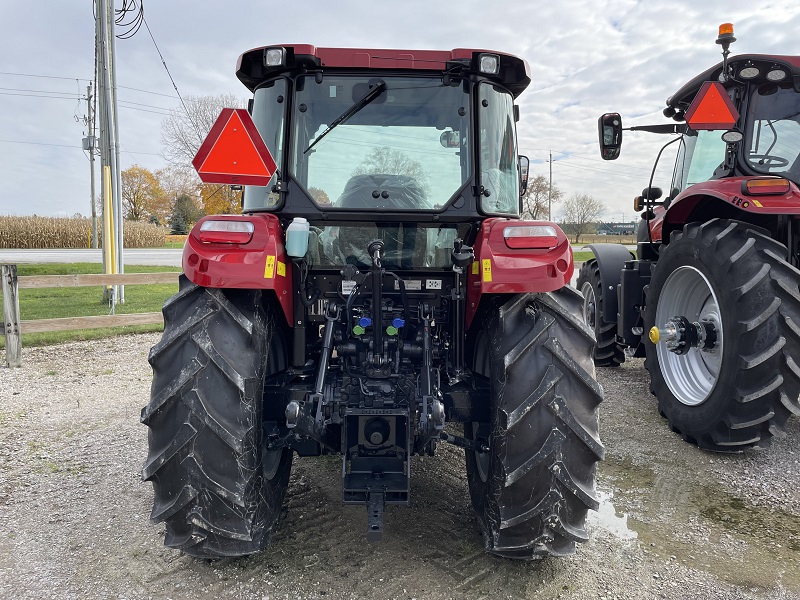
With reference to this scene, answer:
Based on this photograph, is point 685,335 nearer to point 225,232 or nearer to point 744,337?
point 744,337

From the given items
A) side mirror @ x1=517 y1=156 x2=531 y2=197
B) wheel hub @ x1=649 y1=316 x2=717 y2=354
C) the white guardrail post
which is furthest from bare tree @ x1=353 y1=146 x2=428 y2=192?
the white guardrail post

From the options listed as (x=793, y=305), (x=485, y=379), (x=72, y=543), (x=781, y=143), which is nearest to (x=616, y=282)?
(x=781, y=143)

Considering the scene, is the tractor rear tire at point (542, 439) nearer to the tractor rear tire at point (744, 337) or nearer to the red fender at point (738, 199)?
the tractor rear tire at point (744, 337)

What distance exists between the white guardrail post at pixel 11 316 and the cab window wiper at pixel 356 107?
5.25 m

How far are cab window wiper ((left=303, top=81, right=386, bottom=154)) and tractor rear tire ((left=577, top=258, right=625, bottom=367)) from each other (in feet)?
12.7

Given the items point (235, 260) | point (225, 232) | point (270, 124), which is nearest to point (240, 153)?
point (270, 124)

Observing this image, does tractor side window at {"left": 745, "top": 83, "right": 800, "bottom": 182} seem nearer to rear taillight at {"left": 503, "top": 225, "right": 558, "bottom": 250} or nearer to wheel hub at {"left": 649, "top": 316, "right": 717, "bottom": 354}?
wheel hub at {"left": 649, "top": 316, "right": 717, "bottom": 354}

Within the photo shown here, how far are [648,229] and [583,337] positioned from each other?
404 cm

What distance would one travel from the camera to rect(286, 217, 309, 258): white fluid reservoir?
250 cm

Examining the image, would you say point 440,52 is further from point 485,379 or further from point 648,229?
point 648,229

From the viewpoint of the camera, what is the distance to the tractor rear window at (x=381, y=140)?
2834 millimetres

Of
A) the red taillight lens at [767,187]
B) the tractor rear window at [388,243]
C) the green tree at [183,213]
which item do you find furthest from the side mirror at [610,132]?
the green tree at [183,213]

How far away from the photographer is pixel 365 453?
2467mm

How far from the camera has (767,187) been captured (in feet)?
12.1
